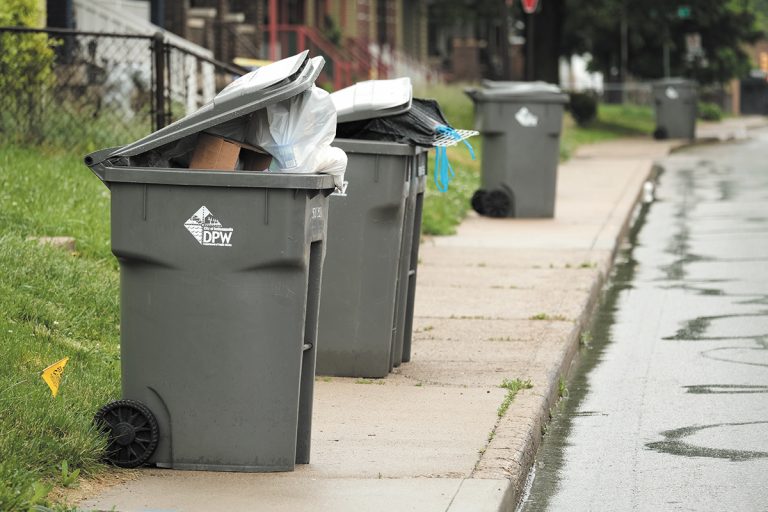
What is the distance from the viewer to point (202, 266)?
18.2 ft

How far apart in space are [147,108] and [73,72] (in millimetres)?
1551

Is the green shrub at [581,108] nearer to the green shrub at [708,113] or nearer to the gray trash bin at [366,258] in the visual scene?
the green shrub at [708,113]

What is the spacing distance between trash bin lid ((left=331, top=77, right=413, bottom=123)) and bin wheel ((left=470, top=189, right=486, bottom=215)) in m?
8.17

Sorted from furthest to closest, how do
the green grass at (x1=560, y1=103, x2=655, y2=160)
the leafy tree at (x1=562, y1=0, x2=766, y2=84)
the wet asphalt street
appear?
1. the leafy tree at (x1=562, y1=0, x2=766, y2=84)
2. the green grass at (x1=560, y1=103, x2=655, y2=160)
3. the wet asphalt street

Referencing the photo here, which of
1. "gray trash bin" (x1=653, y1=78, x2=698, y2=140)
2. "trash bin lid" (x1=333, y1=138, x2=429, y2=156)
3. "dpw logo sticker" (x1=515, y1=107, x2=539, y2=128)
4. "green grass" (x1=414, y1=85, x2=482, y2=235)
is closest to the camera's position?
"trash bin lid" (x1=333, y1=138, x2=429, y2=156)

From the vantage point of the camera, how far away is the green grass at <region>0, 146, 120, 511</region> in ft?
17.9

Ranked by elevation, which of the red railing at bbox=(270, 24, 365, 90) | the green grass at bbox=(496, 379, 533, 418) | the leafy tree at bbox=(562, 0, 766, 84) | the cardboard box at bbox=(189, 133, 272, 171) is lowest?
the green grass at bbox=(496, 379, 533, 418)

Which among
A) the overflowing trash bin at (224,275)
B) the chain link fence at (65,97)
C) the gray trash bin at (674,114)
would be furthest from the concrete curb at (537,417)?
the gray trash bin at (674,114)

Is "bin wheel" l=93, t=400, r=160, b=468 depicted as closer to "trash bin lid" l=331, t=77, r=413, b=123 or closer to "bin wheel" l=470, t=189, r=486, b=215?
"trash bin lid" l=331, t=77, r=413, b=123

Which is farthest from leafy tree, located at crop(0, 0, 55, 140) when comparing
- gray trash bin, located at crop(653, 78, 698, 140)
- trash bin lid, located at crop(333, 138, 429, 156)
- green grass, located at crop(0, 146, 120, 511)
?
gray trash bin, located at crop(653, 78, 698, 140)

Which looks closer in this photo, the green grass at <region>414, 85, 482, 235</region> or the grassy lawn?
the grassy lawn

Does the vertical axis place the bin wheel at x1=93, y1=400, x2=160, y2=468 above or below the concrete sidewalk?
above

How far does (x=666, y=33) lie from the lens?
4119cm

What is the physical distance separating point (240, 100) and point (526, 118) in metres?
10.1
